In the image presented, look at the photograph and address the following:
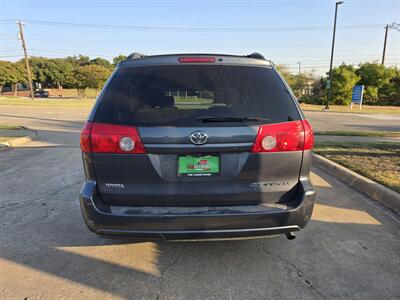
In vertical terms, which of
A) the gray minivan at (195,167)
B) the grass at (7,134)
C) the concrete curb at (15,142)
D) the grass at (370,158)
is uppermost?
the gray minivan at (195,167)

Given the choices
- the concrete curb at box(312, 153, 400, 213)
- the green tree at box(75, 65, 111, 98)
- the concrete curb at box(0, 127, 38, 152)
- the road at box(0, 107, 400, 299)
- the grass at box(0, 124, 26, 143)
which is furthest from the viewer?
the green tree at box(75, 65, 111, 98)

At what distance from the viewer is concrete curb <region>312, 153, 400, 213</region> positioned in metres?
4.20

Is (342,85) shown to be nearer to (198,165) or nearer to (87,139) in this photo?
(198,165)

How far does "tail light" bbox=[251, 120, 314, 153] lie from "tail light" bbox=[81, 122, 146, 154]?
92cm

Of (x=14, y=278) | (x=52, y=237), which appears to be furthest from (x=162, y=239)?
(x=52, y=237)

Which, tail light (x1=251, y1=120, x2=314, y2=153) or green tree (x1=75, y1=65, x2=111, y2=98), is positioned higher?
green tree (x1=75, y1=65, x2=111, y2=98)

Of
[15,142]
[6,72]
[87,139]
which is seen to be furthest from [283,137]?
[6,72]

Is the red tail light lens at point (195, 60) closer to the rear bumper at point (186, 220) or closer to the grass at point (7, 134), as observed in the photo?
the rear bumper at point (186, 220)

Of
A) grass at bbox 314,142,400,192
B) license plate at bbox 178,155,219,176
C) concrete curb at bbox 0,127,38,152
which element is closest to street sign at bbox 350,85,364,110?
grass at bbox 314,142,400,192

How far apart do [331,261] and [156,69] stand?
2415mm

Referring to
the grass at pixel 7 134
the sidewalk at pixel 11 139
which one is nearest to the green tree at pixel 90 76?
the grass at pixel 7 134

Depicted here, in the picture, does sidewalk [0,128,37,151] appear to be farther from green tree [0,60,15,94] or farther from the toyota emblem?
green tree [0,60,15,94]

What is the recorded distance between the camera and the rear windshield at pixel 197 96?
2.40 metres

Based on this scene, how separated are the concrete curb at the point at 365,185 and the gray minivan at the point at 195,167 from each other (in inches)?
94.6
